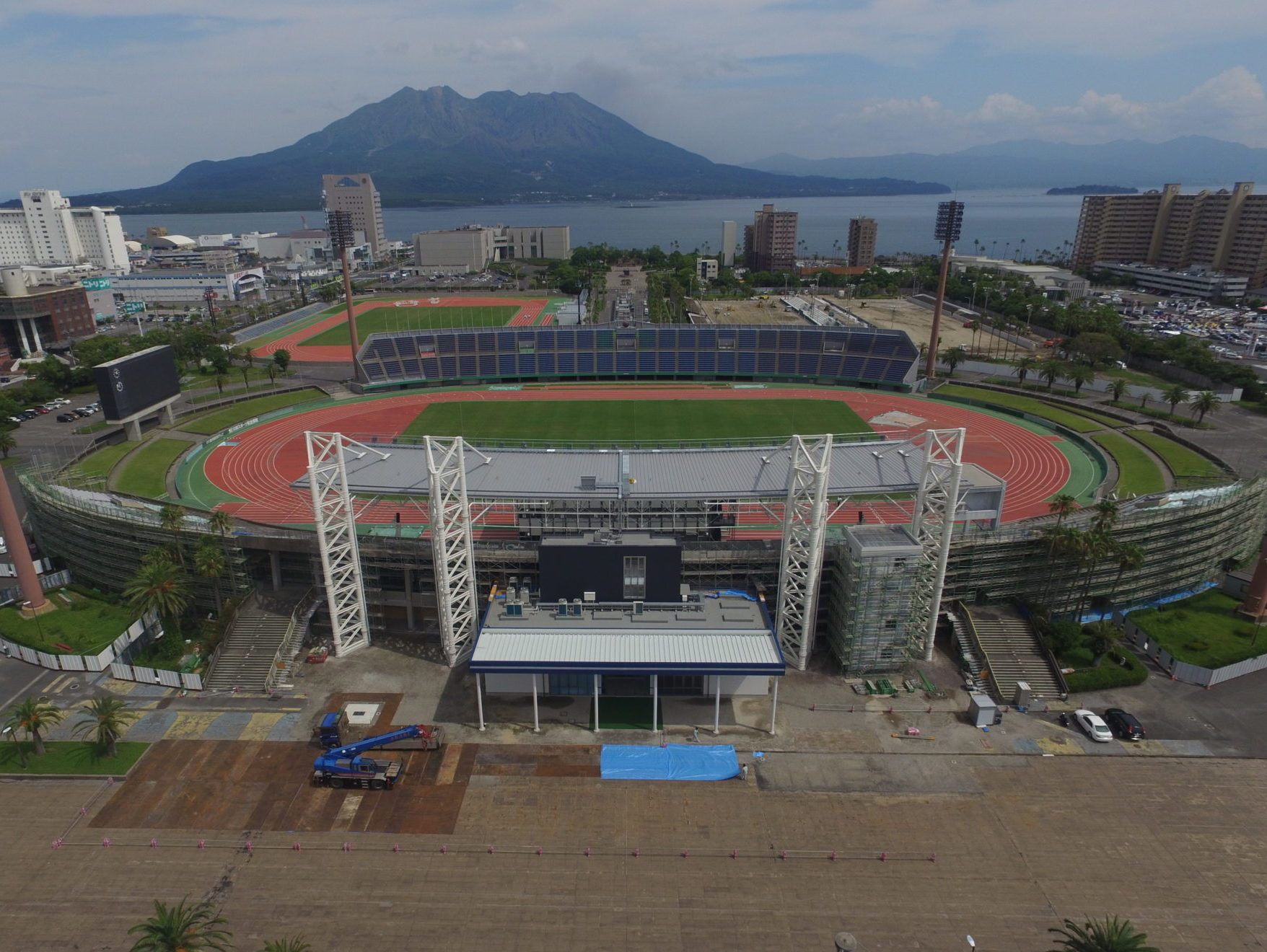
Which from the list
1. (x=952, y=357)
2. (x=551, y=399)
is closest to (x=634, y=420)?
(x=551, y=399)

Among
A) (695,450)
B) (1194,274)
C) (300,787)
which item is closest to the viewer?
(300,787)

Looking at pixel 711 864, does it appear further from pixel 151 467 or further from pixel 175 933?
pixel 151 467

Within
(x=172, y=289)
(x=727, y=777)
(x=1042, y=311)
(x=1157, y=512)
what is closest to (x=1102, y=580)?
(x=1157, y=512)

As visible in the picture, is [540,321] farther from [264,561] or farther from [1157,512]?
[1157,512]

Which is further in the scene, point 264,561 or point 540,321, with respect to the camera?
point 540,321

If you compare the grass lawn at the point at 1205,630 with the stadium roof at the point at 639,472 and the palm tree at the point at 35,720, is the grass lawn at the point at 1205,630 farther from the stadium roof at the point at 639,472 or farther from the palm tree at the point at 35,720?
the palm tree at the point at 35,720

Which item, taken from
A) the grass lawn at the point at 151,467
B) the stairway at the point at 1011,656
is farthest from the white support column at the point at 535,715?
the grass lawn at the point at 151,467

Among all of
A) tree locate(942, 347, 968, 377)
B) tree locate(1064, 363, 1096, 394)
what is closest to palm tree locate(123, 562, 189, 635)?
tree locate(942, 347, 968, 377)
